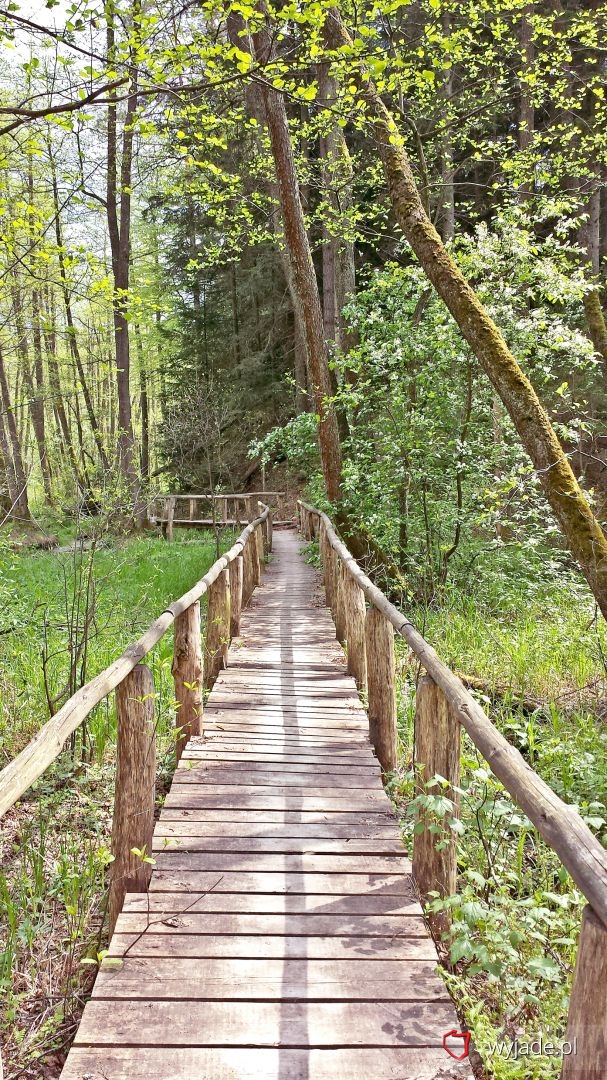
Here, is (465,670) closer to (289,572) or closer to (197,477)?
(289,572)

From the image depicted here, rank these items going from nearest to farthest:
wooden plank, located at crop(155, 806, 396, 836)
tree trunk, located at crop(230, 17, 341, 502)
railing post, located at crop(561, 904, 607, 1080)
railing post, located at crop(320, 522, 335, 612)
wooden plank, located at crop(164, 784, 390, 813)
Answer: railing post, located at crop(561, 904, 607, 1080) < wooden plank, located at crop(155, 806, 396, 836) < wooden plank, located at crop(164, 784, 390, 813) < railing post, located at crop(320, 522, 335, 612) < tree trunk, located at crop(230, 17, 341, 502)

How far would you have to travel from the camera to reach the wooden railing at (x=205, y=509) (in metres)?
20.8

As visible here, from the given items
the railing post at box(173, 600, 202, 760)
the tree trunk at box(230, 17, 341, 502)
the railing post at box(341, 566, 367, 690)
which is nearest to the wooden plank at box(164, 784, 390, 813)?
the railing post at box(173, 600, 202, 760)

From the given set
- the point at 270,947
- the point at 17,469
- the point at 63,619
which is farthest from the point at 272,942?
the point at 17,469

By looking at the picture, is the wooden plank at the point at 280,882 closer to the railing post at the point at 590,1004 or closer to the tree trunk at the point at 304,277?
the railing post at the point at 590,1004

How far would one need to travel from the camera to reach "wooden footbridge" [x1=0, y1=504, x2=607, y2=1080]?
2.07 metres

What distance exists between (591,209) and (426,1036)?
15941 millimetres

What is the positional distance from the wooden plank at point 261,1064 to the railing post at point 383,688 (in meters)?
2.30

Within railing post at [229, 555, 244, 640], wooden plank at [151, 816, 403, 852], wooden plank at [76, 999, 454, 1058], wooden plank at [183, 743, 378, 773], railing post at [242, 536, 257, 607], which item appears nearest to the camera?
wooden plank at [76, 999, 454, 1058]

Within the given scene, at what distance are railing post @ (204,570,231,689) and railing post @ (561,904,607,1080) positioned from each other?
4.25 meters

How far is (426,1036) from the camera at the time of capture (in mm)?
2223

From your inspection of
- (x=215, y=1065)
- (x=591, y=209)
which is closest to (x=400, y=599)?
(x=215, y=1065)

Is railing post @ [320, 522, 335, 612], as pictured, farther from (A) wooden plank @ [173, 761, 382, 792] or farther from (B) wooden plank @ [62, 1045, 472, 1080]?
(B) wooden plank @ [62, 1045, 472, 1080]

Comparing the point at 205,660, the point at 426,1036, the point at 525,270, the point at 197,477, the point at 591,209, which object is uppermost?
the point at 591,209
